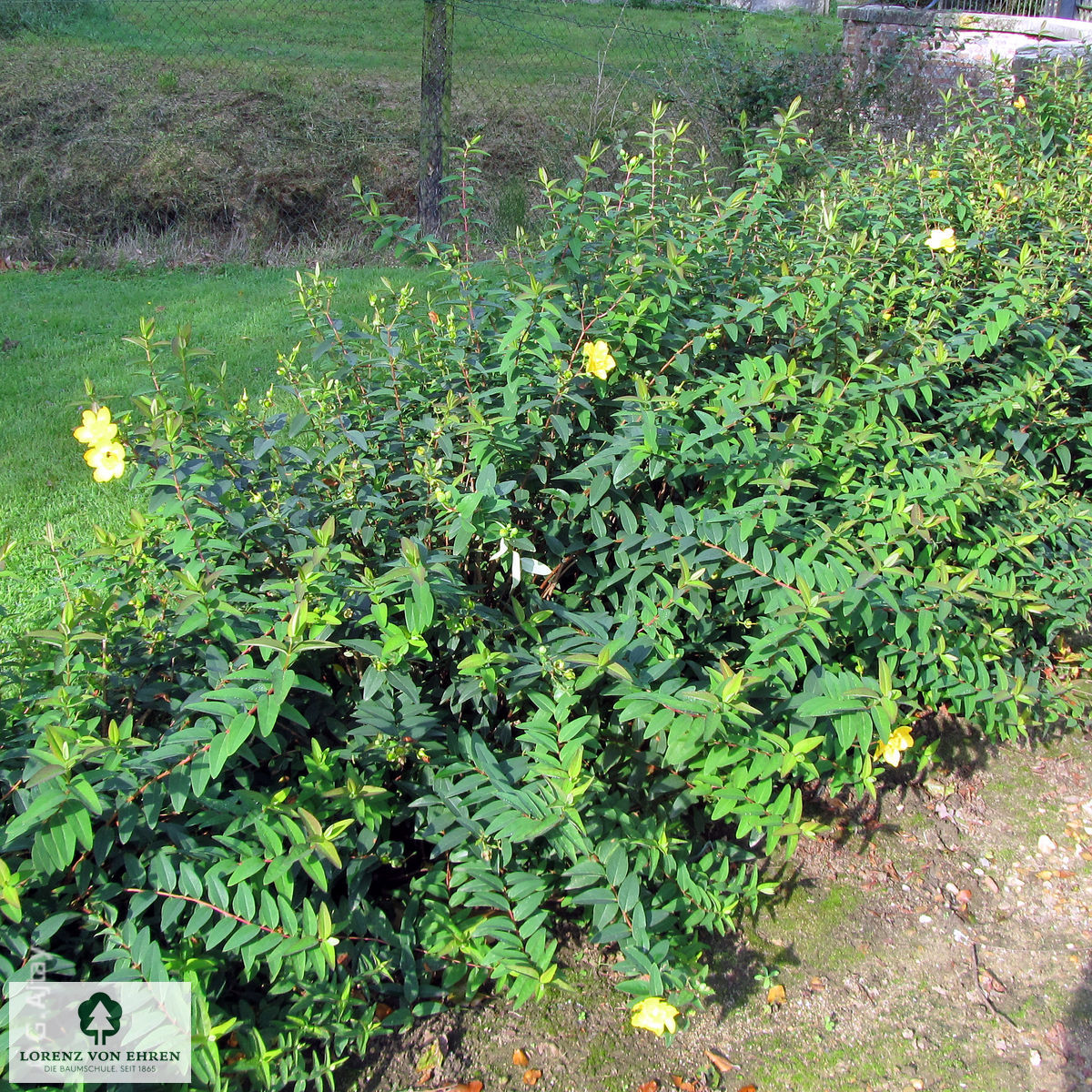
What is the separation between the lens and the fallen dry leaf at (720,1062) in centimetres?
191

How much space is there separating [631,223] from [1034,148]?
2485 millimetres

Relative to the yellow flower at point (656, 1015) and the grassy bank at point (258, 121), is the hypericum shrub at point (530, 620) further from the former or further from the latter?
the grassy bank at point (258, 121)

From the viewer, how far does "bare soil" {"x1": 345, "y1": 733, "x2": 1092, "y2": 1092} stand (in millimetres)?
1900

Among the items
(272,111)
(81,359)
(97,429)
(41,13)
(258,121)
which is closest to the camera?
(97,429)

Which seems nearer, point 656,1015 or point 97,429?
point 656,1015

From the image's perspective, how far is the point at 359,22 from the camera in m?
11.0

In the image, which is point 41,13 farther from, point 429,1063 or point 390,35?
point 429,1063

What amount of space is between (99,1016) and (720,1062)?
123 centimetres

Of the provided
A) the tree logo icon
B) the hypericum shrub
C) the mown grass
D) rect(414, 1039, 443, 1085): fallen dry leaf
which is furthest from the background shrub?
rect(414, 1039, 443, 1085): fallen dry leaf

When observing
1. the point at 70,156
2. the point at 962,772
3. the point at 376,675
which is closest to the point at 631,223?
the point at 376,675

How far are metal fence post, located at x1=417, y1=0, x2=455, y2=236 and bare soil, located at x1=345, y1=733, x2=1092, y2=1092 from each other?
17.5 feet

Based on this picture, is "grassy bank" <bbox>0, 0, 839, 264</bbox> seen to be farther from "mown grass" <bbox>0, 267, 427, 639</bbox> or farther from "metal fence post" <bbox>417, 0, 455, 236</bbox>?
"mown grass" <bbox>0, 267, 427, 639</bbox>

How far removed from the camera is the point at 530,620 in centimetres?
204

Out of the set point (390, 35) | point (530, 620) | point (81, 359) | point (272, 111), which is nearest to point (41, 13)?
point (272, 111)
